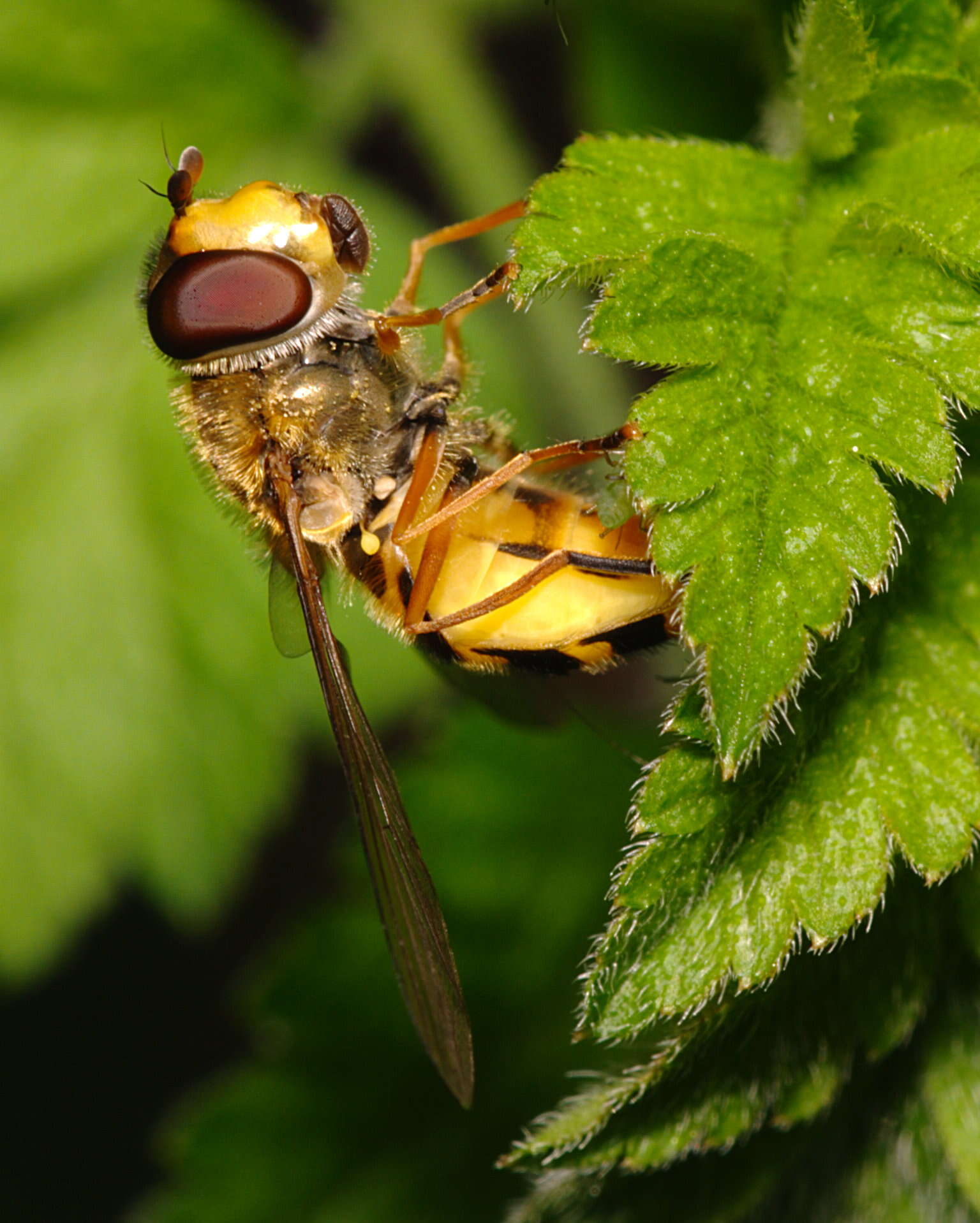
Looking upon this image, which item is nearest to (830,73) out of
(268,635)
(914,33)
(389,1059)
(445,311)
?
(914,33)

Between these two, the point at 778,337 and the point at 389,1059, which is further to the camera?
the point at 389,1059

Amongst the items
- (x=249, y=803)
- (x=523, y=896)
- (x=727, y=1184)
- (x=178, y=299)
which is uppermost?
(x=178, y=299)

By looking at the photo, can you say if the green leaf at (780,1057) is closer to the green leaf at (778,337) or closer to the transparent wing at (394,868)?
the transparent wing at (394,868)

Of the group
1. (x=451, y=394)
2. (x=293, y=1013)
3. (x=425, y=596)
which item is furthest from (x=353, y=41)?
(x=293, y=1013)

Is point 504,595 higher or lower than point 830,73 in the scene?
lower

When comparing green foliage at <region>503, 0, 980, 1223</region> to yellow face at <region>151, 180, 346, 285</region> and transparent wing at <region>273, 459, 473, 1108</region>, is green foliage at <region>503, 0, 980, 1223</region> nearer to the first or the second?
transparent wing at <region>273, 459, 473, 1108</region>

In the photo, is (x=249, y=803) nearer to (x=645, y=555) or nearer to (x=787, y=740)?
(x=645, y=555)

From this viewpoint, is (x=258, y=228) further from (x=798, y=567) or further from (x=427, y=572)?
(x=798, y=567)
